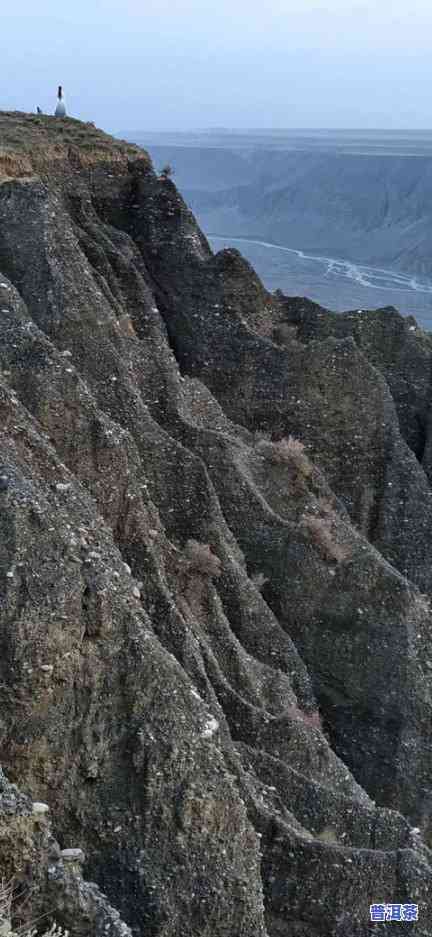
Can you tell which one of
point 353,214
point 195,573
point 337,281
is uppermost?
point 353,214

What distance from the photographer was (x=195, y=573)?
19.7m

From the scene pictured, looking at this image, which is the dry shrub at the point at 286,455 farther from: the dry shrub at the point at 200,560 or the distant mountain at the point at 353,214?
the distant mountain at the point at 353,214

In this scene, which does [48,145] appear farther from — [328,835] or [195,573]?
[328,835]

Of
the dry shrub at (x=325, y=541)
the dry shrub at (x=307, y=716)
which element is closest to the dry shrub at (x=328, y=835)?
the dry shrub at (x=307, y=716)

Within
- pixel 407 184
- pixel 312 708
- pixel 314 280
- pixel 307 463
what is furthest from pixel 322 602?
pixel 407 184

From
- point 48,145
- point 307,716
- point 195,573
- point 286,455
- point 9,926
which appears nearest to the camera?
point 9,926

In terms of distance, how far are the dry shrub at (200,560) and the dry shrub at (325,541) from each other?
401cm

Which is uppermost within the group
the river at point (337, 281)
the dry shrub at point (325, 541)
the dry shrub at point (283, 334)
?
the dry shrub at point (283, 334)

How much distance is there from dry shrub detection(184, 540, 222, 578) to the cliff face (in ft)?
0.18

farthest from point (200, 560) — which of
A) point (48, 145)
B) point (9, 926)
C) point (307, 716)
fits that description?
point (48, 145)

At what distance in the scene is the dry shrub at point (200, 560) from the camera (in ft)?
64.7

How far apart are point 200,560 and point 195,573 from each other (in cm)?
31

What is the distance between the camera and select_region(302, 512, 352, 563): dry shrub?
928 inches

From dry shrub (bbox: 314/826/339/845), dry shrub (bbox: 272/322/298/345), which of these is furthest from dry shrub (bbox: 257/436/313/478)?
dry shrub (bbox: 314/826/339/845)
